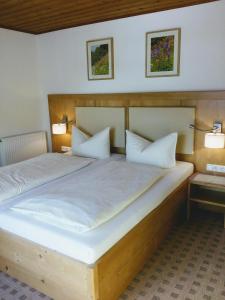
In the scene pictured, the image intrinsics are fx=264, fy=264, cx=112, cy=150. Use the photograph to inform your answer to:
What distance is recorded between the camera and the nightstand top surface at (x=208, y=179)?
2775 mm

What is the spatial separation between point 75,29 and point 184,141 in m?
2.17

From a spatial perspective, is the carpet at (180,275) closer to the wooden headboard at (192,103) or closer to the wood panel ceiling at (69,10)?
the wooden headboard at (192,103)

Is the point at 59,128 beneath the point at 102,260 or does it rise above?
above

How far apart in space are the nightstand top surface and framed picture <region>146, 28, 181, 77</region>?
1.21 meters

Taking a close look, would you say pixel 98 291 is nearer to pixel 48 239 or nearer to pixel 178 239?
pixel 48 239

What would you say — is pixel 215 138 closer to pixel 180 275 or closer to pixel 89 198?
pixel 180 275

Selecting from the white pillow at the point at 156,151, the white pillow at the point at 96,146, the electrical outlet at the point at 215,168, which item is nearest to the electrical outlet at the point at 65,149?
the white pillow at the point at 96,146

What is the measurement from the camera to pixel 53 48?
13.0 feet

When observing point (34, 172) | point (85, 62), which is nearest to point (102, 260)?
point (34, 172)

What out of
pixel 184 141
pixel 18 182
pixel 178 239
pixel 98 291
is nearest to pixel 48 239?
pixel 98 291

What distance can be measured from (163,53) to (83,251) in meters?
2.44

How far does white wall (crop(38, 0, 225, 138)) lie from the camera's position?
2836mm

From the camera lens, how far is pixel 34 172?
277 centimetres

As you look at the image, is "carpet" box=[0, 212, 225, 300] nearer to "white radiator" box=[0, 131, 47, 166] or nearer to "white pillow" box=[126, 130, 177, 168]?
"white pillow" box=[126, 130, 177, 168]
